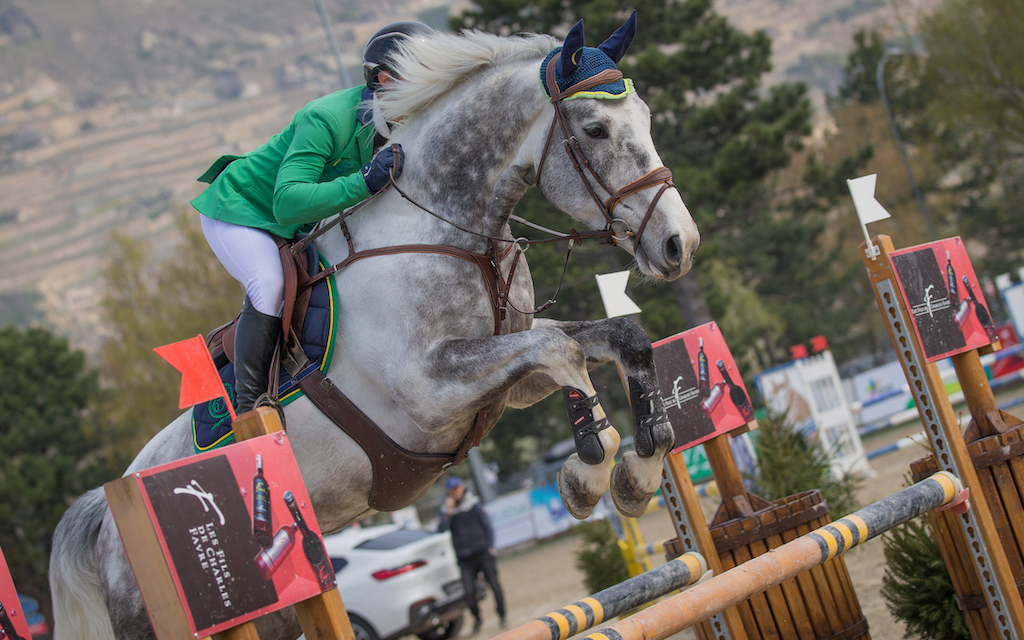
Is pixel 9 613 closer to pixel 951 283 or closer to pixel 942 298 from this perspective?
pixel 942 298

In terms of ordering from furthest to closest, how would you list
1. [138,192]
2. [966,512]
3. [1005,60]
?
[138,192]
[1005,60]
[966,512]

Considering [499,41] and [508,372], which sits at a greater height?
[499,41]

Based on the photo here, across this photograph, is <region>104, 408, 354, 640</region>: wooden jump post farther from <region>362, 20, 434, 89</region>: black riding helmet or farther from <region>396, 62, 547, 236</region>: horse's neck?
<region>362, 20, 434, 89</region>: black riding helmet

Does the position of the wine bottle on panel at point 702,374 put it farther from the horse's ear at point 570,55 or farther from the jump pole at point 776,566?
the horse's ear at point 570,55

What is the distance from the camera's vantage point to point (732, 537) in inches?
A: 125

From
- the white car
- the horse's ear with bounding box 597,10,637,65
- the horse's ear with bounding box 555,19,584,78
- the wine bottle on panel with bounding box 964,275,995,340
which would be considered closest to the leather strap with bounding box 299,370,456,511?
the horse's ear with bounding box 555,19,584,78

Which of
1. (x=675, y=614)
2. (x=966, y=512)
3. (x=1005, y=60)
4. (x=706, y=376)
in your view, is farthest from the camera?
(x=1005, y=60)

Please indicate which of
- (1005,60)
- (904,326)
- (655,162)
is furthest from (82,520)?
(1005,60)

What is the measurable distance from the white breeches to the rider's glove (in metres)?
0.45

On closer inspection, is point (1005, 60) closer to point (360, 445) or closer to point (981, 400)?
point (981, 400)

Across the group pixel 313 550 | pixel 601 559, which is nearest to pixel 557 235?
pixel 313 550

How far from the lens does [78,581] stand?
3.14m

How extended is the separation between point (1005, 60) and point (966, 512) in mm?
23942

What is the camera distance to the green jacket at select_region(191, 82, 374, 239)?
268 centimetres
